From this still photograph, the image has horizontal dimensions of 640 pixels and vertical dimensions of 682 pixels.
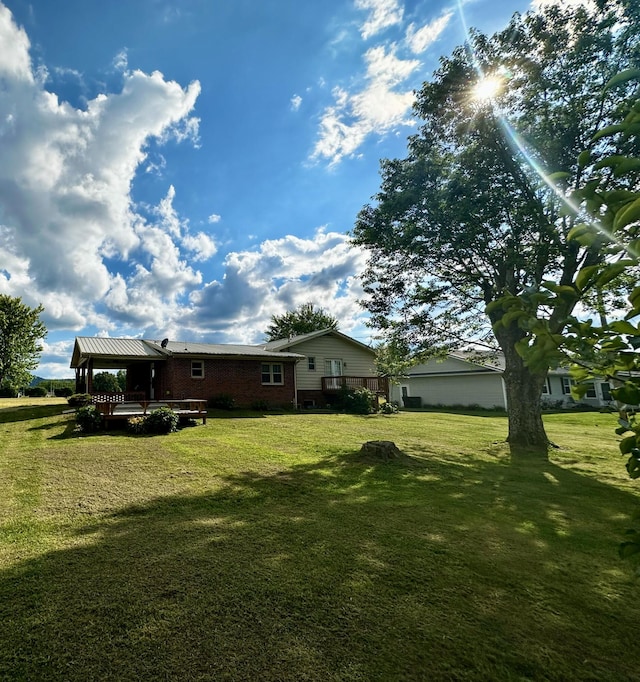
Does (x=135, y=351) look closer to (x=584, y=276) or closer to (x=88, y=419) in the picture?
(x=88, y=419)

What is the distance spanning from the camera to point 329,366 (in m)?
25.9

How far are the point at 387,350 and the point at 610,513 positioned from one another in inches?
357

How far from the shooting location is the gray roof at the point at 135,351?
18484mm

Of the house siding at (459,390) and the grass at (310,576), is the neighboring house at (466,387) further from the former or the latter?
the grass at (310,576)

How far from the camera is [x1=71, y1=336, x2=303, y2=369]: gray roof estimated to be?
18484 mm

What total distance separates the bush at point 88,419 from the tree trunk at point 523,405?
43.3ft

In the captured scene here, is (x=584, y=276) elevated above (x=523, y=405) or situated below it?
above

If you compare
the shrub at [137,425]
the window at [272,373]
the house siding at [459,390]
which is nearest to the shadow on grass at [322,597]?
the shrub at [137,425]

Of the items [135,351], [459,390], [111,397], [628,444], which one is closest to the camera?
[628,444]

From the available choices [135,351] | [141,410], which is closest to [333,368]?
[135,351]

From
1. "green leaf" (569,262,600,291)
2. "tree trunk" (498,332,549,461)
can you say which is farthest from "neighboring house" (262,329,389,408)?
"green leaf" (569,262,600,291)

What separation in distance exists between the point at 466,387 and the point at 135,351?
75.7 feet

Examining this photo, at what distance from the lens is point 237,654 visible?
2.39 meters

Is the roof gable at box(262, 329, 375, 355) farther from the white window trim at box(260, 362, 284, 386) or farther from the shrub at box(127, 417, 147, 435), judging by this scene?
the shrub at box(127, 417, 147, 435)
